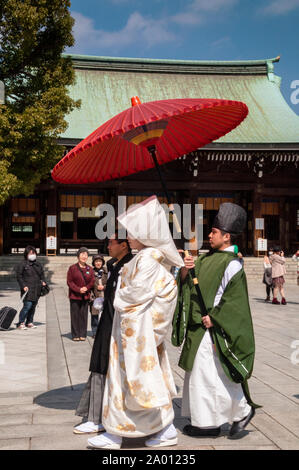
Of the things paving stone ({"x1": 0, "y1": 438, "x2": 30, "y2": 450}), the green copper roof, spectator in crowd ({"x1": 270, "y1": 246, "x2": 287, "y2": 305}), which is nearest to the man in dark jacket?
paving stone ({"x1": 0, "y1": 438, "x2": 30, "y2": 450})

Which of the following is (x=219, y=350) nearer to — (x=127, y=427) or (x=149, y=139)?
(x=127, y=427)

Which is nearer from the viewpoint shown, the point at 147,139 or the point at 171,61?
the point at 147,139

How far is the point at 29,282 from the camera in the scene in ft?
27.3

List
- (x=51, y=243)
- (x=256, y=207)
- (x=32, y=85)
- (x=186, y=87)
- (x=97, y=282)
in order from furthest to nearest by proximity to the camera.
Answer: (x=186, y=87) → (x=256, y=207) → (x=51, y=243) → (x=32, y=85) → (x=97, y=282)

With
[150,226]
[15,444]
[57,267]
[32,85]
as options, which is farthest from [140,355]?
[57,267]

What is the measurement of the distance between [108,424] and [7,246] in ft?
55.5

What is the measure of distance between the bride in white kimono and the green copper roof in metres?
16.7

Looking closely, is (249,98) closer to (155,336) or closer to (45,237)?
(45,237)

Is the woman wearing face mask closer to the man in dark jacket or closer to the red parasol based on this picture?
the red parasol

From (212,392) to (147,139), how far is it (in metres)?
2.07

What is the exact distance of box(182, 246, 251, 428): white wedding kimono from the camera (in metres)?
3.56

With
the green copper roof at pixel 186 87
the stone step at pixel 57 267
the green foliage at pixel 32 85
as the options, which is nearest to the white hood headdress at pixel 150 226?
the green foliage at pixel 32 85

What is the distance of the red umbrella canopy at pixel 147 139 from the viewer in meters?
3.80

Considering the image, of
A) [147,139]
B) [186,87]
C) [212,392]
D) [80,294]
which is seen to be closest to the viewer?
[212,392]
